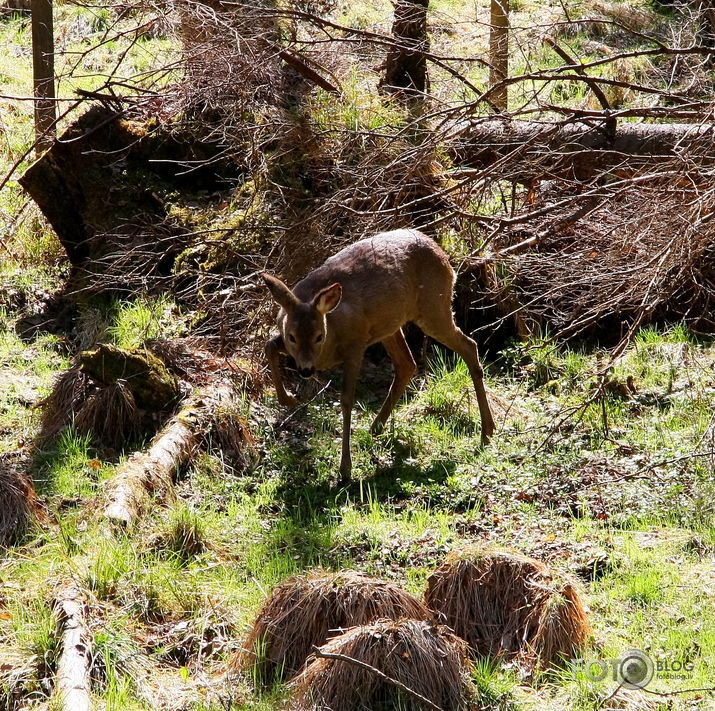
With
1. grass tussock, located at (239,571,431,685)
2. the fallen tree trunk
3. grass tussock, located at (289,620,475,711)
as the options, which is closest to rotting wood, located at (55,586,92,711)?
grass tussock, located at (239,571,431,685)

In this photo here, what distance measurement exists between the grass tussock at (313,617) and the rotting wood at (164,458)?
6.05 feet

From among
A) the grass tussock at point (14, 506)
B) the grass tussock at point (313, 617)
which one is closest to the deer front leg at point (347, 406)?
the grass tussock at point (14, 506)

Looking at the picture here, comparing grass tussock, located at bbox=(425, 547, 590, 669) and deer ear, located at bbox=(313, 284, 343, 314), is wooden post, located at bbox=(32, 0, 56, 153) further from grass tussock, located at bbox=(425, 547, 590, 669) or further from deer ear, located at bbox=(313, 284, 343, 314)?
grass tussock, located at bbox=(425, 547, 590, 669)

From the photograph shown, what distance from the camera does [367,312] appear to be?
870 cm

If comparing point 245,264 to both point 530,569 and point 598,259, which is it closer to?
point 598,259

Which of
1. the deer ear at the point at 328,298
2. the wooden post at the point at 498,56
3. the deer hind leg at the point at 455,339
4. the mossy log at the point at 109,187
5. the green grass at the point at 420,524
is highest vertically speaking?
the wooden post at the point at 498,56

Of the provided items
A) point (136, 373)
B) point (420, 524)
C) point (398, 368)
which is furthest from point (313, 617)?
point (398, 368)

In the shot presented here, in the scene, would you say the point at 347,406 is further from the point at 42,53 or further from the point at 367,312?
the point at 42,53

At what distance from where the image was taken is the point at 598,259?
8.67 m

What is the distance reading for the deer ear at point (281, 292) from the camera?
318 inches

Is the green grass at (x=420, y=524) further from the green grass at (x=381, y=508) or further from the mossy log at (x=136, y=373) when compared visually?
the mossy log at (x=136, y=373)

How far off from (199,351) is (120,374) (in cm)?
119

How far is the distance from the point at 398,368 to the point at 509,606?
4244 millimetres

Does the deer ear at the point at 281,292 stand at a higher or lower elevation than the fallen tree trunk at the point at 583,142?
lower
